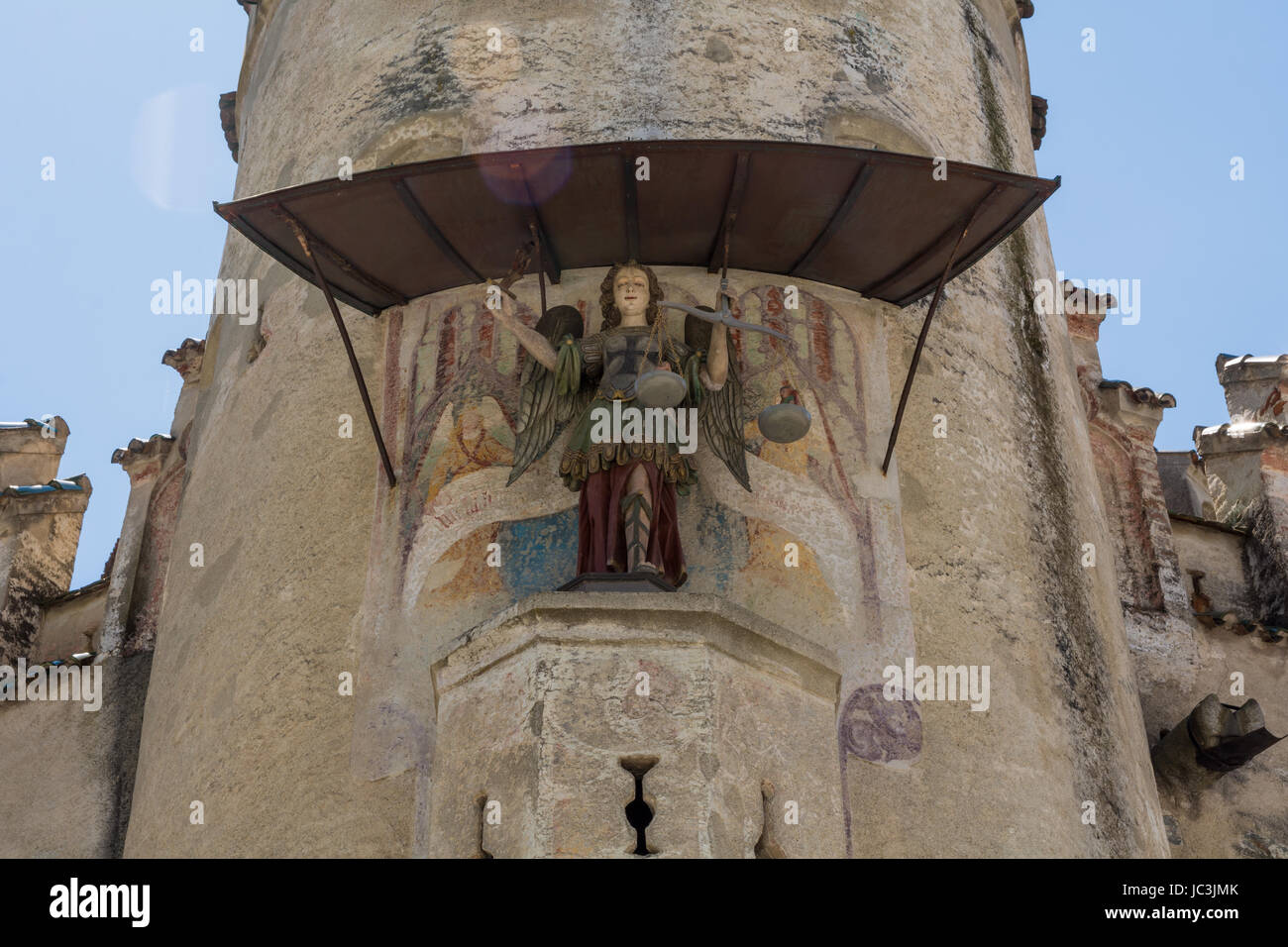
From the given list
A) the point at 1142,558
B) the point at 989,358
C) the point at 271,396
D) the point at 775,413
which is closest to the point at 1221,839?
the point at 1142,558

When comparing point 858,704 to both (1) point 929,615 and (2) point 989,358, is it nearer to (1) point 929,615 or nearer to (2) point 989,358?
(1) point 929,615

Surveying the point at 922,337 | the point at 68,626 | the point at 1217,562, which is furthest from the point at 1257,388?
the point at 68,626

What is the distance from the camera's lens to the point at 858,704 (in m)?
11.9

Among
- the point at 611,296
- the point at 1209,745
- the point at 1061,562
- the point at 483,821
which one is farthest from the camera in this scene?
the point at 1209,745

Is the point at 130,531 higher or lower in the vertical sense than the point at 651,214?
lower

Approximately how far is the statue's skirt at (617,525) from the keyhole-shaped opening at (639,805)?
1.50 metres

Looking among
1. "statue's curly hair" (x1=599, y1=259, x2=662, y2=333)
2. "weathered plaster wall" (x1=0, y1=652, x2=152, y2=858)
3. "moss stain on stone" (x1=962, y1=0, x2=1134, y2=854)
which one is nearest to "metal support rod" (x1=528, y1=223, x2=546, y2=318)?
"statue's curly hair" (x1=599, y1=259, x2=662, y2=333)

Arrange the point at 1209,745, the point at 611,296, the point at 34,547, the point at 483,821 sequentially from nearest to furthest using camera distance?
the point at 483,821 < the point at 611,296 < the point at 1209,745 < the point at 34,547

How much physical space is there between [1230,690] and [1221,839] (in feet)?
4.61

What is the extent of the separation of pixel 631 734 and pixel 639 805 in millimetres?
342

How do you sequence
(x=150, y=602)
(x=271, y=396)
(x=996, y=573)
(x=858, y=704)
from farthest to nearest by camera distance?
(x=150, y=602)
(x=271, y=396)
(x=996, y=573)
(x=858, y=704)

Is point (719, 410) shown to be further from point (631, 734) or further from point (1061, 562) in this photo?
point (631, 734)

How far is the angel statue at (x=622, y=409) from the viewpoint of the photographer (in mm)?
11742

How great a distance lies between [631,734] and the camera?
10.4m
